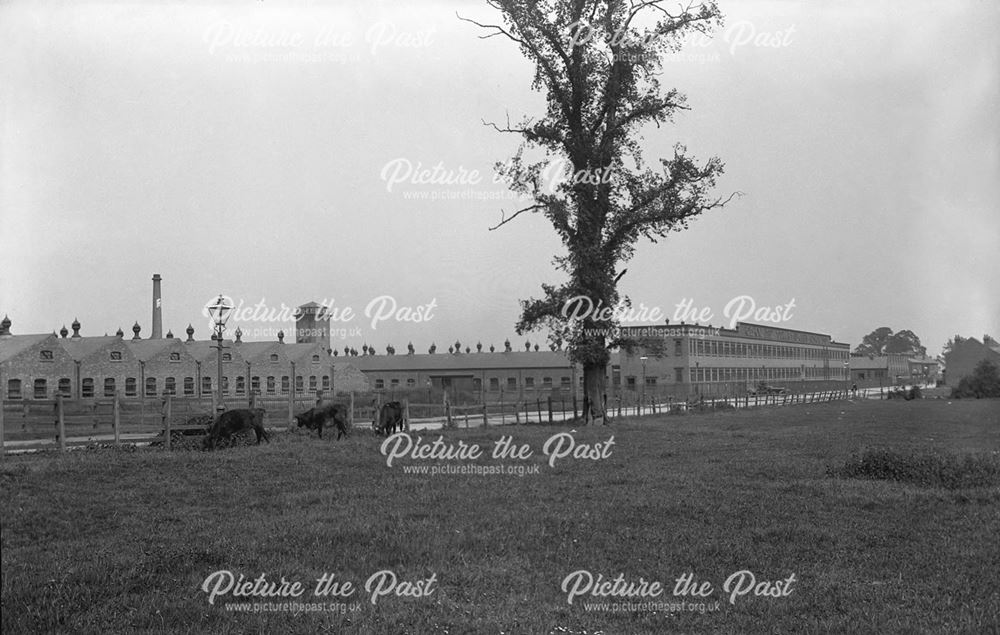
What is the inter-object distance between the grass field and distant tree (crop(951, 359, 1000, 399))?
60.6 m

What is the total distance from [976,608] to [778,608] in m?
1.88

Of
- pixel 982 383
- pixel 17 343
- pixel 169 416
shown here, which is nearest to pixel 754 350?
pixel 982 383

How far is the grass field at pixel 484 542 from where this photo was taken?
7.96 meters

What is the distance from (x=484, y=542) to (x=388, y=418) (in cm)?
1689

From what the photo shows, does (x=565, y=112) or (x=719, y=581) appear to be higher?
(x=565, y=112)

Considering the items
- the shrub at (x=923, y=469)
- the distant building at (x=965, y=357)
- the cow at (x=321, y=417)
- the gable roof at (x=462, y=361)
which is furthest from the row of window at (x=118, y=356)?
the distant building at (x=965, y=357)

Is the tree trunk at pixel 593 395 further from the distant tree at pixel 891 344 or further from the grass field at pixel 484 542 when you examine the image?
the distant tree at pixel 891 344

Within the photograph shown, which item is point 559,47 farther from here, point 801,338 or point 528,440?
point 801,338

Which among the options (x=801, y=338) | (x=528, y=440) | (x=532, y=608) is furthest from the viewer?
(x=801, y=338)

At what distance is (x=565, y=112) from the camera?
109 feet

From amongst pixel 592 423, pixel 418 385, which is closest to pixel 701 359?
pixel 418 385

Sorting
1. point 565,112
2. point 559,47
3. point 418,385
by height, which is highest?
point 559,47

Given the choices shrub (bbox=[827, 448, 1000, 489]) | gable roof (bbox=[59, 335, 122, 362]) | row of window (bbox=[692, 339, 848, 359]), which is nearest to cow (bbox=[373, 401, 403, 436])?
shrub (bbox=[827, 448, 1000, 489])

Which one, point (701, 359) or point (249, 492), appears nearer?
point (249, 492)
